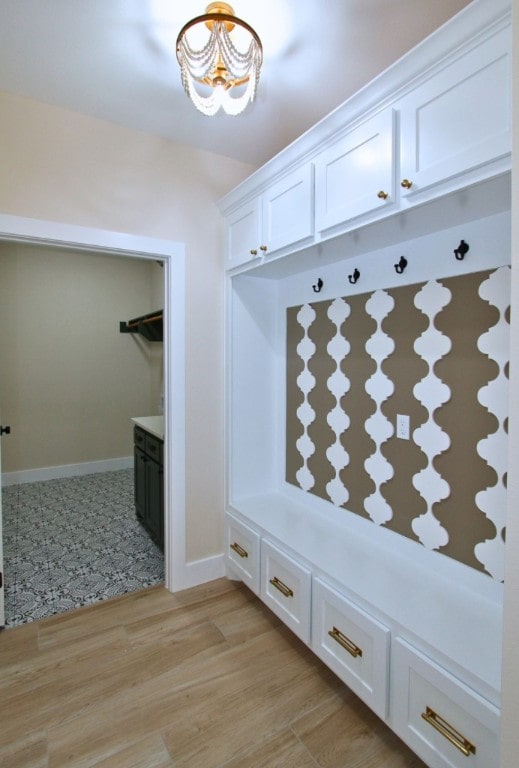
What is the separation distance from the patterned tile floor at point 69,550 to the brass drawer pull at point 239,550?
0.60 meters

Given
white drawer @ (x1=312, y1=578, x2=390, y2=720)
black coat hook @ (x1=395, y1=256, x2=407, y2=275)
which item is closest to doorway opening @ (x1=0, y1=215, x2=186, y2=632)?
white drawer @ (x1=312, y1=578, x2=390, y2=720)

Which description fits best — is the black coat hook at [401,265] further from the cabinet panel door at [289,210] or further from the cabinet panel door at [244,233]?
the cabinet panel door at [244,233]

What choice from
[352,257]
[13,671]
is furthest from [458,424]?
[13,671]

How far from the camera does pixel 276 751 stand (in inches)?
58.7

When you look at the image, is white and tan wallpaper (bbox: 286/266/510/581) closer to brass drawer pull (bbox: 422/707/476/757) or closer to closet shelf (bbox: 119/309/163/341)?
brass drawer pull (bbox: 422/707/476/757)

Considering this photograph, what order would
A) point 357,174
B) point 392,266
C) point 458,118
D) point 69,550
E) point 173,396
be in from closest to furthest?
point 458,118 < point 357,174 < point 392,266 < point 173,396 < point 69,550

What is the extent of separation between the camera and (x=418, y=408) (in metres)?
1.80

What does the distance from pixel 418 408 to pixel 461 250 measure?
676 mm

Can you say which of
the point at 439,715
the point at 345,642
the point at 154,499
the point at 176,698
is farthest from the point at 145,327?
the point at 439,715

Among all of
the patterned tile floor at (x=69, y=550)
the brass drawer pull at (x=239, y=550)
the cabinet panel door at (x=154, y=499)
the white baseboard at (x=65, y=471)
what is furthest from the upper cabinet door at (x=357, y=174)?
the white baseboard at (x=65, y=471)

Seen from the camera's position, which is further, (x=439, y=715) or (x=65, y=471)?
(x=65, y=471)

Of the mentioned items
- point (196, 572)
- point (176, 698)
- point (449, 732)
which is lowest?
point (176, 698)

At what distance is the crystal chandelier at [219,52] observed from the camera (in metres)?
1.35

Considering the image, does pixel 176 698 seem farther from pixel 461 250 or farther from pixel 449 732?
pixel 461 250
